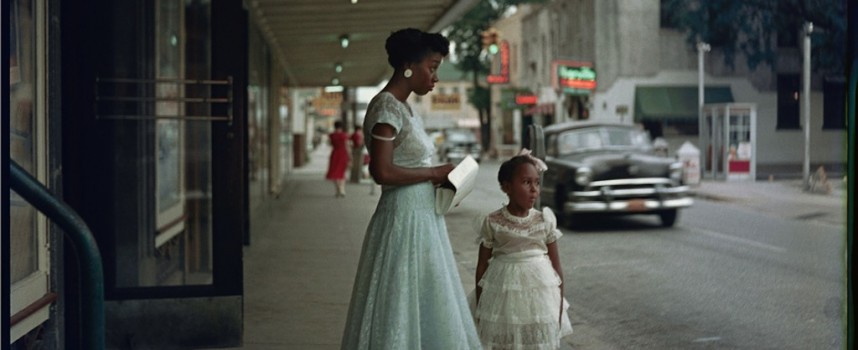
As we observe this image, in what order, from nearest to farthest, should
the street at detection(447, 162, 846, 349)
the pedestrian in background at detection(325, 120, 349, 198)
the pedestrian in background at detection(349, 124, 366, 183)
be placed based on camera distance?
the street at detection(447, 162, 846, 349)
the pedestrian in background at detection(325, 120, 349, 198)
the pedestrian in background at detection(349, 124, 366, 183)

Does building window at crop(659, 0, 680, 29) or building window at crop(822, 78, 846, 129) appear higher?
building window at crop(659, 0, 680, 29)

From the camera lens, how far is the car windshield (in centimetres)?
1638

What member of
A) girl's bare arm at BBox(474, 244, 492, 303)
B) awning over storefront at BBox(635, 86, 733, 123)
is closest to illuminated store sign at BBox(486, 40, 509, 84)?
awning over storefront at BBox(635, 86, 733, 123)

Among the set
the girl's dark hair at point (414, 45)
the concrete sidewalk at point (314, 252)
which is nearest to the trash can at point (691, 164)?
the concrete sidewalk at point (314, 252)

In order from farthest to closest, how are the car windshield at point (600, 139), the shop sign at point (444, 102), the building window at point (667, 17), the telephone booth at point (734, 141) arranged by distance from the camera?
the shop sign at point (444, 102) < the building window at point (667, 17) < the telephone booth at point (734, 141) < the car windshield at point (600, 139)

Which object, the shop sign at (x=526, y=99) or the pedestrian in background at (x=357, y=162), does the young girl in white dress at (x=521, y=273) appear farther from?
the shop sign at (x=526, y=99)

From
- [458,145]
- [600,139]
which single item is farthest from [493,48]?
[458,145]

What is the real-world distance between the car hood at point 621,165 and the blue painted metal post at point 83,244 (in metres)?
13.1

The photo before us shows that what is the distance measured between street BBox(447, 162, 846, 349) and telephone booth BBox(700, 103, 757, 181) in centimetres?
1177

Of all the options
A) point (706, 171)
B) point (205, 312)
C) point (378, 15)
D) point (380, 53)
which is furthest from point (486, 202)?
point (205, 312)

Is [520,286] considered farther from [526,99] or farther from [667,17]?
[526,99]

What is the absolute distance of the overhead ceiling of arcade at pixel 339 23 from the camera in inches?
602

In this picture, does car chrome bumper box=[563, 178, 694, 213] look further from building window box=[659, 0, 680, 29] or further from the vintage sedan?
building window box=[659, 0, 680, 29]

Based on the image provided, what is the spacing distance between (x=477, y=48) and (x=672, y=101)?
23183 mm
